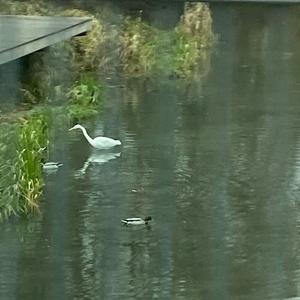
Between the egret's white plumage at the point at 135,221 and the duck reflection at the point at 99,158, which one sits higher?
the egret's white plumage at the point at 135,221

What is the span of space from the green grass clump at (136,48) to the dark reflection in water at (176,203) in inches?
8.0

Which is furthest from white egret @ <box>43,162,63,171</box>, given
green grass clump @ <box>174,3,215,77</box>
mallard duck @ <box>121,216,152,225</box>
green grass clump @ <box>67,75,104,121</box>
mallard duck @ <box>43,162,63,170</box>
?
green grass clump @ <box>174,3,215,77</box>

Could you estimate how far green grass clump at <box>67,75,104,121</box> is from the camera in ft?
16.3

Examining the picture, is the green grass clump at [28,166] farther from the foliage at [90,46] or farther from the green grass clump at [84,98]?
the foliage at [90,46]

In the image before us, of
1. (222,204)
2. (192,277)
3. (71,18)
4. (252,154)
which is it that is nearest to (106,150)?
(252,154)

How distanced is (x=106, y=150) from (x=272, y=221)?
46.3 inches

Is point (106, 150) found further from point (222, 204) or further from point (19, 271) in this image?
point (19, 271)

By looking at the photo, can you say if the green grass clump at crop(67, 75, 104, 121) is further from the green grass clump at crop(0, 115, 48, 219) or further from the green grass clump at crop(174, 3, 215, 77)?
the green grass clump at crop(0, 115, 48, 219)

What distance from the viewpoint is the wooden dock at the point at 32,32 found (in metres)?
4.30

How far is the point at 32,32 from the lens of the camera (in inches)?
191

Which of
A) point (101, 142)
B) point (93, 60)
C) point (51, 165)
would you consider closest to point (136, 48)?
point (93, 60)

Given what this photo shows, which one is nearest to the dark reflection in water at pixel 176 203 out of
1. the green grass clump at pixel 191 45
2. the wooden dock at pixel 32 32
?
the green grass clump at pixel 191 45

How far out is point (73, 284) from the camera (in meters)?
2.63

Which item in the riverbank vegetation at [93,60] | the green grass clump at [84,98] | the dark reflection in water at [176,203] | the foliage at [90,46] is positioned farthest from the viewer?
the foliage at [90,46]
